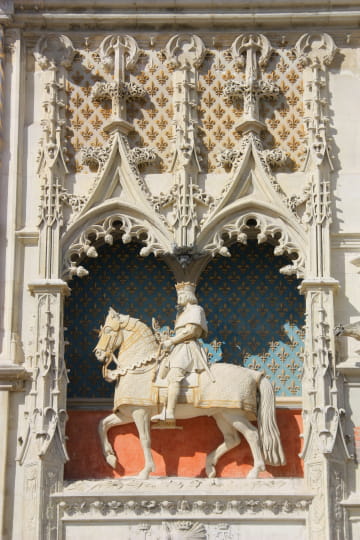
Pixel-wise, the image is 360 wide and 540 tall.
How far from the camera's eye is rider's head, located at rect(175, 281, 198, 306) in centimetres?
1678

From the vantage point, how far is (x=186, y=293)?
16812mm

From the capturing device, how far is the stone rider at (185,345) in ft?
53.7

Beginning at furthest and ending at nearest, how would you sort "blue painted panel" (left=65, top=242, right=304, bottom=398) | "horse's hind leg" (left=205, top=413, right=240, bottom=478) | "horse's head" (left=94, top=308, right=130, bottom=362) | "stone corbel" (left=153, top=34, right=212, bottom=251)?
1. "blue painted panel" (left=65, top=242, right=304, bottom=398)
2. "stone corbel" (left=153, top=34, right=212, bottom=251)
3. "horse's head" (left=94, top=308, right=130, bottom=362)
4. "horse's hind leg" (left=205, top=413, right=240, bottom=478)

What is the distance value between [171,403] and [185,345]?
771mm

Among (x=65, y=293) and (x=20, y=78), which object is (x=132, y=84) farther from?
(x=65, y=293)

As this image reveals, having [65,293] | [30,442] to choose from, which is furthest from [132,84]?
[30,442]

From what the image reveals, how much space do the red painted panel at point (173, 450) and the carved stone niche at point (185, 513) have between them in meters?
0.53

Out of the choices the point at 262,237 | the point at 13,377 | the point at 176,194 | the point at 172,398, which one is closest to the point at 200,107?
the point at 176,194

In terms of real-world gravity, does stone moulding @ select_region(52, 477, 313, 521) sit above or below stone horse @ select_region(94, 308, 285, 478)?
below

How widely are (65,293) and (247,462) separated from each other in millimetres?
2938

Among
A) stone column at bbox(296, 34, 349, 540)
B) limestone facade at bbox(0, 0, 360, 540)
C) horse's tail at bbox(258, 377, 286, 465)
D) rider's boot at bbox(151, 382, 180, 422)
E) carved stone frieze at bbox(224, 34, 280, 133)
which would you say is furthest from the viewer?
carved stone frieze at bbox(224, 34, 280, 133)

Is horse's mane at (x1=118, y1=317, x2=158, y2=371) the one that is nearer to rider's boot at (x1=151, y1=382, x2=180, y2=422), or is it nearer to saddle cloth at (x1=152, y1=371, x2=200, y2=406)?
saddle cloth at (x1=152, y1=371, x2=200, y2=406)

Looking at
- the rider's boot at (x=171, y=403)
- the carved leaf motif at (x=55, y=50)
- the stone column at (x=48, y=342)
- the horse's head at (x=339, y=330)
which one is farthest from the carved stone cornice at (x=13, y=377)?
the carved leaf motif at (x=55, y=50)

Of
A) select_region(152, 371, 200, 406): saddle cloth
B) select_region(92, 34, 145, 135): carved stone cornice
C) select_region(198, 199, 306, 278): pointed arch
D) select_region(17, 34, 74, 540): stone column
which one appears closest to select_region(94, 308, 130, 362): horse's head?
select_region(17, 34, 74, 540): stone column
